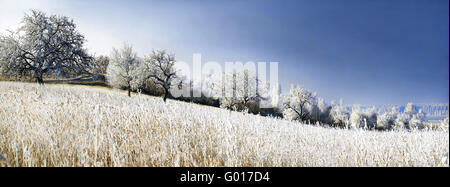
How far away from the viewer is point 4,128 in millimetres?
2795

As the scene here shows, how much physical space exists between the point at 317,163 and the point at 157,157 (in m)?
1.81

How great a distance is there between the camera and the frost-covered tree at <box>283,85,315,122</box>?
4666 cm

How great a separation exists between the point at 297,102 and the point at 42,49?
155 ft

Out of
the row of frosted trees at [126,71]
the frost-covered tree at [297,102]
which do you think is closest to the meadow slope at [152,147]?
the row of frosted trees at [126,71]

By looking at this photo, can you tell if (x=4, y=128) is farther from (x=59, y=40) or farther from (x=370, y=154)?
(x=59, y=40)

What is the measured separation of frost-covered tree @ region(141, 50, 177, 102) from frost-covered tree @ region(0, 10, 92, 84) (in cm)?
1380

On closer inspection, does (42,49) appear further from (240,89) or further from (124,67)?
(240,89)

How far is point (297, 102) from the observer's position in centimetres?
4712

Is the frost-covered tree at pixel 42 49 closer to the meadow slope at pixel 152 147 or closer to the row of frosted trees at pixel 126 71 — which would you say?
the row of frosted trees at pixel 126 71

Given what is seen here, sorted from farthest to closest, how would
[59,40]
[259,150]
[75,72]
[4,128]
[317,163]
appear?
[75,72], [59,40], [4,128], [259,150], [317,163]
